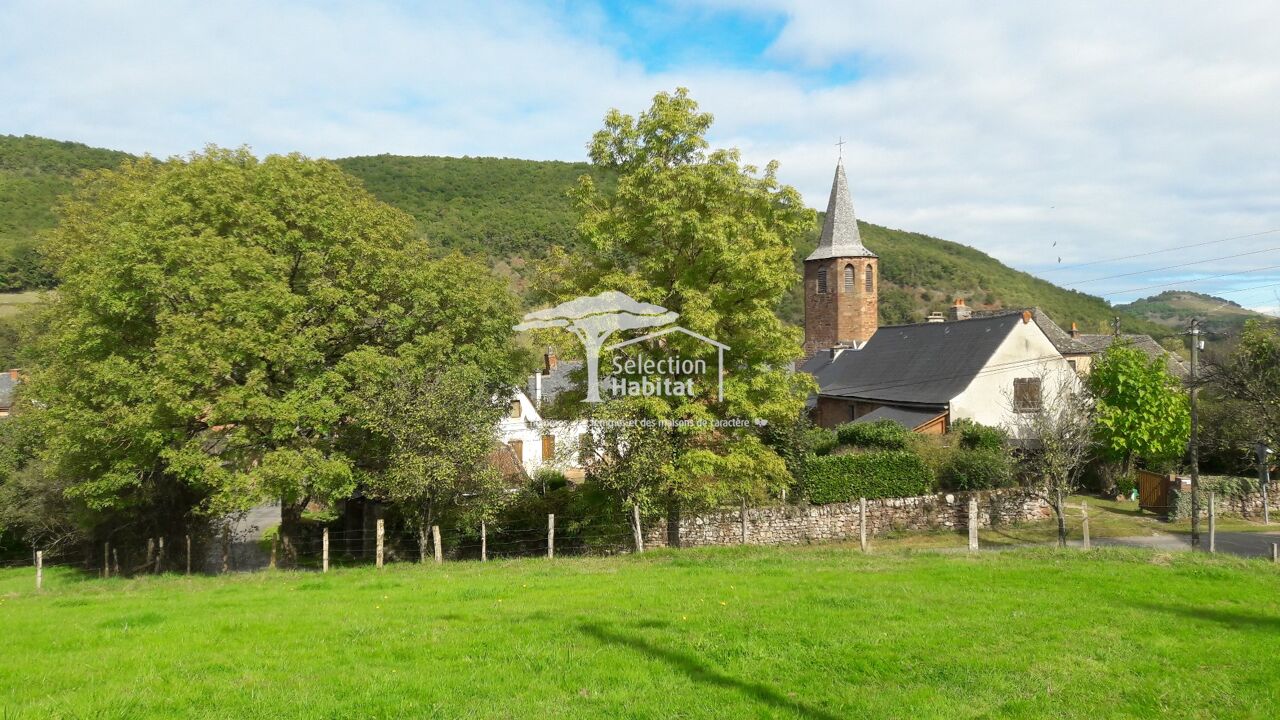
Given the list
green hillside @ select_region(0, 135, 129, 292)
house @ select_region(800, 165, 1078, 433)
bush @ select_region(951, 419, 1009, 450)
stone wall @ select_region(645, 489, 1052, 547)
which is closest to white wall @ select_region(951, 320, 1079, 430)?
house @ select_region(800, 165, 1078, 433)

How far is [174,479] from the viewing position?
19.9 meters

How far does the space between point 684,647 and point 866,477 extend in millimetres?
18290

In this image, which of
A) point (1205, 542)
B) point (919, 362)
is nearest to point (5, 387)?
point (919, 362)

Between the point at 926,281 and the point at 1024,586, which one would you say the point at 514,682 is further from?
the point at 926,281

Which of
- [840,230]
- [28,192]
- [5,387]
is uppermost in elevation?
[28,192]

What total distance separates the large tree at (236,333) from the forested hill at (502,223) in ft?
137

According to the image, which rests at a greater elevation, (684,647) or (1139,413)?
(1139,413)

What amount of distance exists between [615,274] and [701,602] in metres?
8.66

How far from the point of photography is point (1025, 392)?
30719 mm

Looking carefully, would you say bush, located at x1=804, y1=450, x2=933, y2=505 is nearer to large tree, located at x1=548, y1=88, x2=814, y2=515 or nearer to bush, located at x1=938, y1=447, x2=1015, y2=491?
bush, located at x1=938, y1=447, x2=1015, y2=491

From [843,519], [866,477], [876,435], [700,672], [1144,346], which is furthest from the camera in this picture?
[1144,346]

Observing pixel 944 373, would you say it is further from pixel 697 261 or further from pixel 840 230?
pixel 840 230

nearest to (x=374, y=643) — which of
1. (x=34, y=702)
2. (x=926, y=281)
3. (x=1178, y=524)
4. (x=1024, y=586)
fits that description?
(x=34, y=702)

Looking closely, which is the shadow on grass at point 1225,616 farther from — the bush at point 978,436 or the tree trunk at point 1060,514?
the bush at point 978,436
